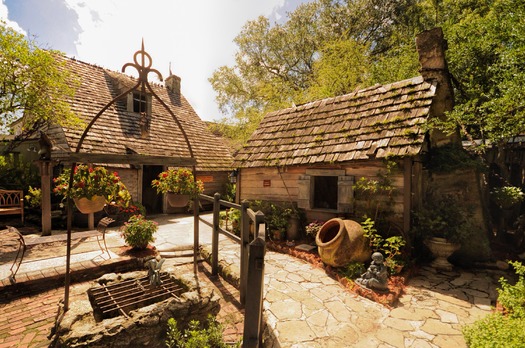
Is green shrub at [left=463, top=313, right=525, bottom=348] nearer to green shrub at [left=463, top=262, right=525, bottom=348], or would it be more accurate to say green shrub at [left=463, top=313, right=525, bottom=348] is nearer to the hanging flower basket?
green shrub at [left=463, top=262, right=525, bottom=348]

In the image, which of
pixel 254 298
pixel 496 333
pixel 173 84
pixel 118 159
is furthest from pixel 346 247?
pixel 173 84

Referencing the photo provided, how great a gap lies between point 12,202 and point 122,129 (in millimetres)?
4668

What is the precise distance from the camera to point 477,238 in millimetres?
5855

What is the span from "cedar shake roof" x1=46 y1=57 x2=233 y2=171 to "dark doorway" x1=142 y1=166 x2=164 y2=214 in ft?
5.82

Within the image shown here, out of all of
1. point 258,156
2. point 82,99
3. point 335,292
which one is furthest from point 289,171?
point 82,99

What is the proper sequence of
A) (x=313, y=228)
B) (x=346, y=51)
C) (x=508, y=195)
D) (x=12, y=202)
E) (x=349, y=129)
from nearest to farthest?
1. (x=313, y=228)
2. (x=349, y=129)
3. (x=508, y=195)
4. (x=12, y=202)
5. (x=346, y=51)

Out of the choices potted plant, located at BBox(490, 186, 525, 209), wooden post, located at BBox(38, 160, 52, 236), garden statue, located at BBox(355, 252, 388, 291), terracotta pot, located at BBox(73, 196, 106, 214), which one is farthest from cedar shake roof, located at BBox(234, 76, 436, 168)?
wooden post, located at BBox(38, 160, 52, 236)

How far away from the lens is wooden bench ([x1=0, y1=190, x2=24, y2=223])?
7.85m

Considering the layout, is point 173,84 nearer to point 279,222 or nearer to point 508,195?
point 279,222

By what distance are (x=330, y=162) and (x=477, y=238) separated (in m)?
3.92

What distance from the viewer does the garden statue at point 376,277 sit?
4.35 meters

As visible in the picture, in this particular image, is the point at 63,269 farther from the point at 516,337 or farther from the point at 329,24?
the point at 329,24

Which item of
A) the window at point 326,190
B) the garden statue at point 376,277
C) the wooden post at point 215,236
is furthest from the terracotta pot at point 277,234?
the garden statue at point 376,277

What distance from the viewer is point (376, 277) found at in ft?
14.4
